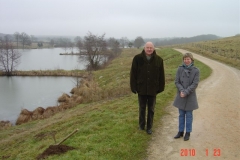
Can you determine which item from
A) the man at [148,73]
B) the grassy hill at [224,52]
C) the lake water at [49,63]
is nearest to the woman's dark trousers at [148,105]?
the man at [148,73]

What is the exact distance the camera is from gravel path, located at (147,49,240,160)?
5.06 metres

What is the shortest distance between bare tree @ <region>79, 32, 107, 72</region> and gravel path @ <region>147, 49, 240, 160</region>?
29864 mm

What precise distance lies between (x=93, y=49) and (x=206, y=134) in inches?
1344

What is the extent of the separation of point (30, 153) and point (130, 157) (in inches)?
135

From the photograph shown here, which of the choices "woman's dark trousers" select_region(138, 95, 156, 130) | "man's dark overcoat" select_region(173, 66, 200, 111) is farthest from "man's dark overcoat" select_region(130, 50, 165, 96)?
"man's dark overcoat" select_region(173, 66, 200, 111)

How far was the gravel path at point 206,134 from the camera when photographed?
5.06 m

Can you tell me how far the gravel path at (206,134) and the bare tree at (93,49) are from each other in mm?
29864

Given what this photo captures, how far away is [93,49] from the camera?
38.8 metres

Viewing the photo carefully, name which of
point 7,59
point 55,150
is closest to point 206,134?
point 55,150

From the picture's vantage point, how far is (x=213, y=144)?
549 centimetres

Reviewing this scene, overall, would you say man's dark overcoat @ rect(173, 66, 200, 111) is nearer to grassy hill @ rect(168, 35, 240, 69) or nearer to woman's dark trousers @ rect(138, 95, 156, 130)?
woman's dark trousers @ rect(138, 95, 156, 130)

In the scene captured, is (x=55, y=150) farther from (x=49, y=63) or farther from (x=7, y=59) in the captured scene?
(x=49, y=63)

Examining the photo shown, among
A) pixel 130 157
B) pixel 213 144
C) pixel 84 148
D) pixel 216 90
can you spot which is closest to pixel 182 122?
pixel 213 144

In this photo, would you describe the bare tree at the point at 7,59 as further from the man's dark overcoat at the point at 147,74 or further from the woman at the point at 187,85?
the woman at the point at 187,85
